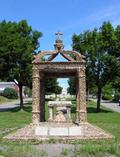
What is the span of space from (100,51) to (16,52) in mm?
7789

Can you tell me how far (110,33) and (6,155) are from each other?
29.6 metres

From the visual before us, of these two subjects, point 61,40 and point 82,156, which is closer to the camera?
point 82,156

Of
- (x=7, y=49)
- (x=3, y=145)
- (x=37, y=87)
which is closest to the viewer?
(x=3, y=145)

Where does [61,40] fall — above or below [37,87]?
above

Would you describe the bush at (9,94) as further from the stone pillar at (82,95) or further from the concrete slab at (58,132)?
the concrete slab at (58,132)

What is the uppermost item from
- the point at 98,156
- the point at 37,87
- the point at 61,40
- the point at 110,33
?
the point at 110,33

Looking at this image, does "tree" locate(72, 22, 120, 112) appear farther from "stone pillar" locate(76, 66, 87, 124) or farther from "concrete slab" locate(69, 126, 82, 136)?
"concrete slab" locate(69, 126, 82, 136)

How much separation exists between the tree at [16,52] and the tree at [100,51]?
463cm

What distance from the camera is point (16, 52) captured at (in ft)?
128

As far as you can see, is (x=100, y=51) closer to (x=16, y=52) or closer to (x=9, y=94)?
(x=16, y=52)

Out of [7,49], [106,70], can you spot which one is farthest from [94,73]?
[7,49]

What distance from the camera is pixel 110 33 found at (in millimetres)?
39844

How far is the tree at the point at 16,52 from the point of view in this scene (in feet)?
128

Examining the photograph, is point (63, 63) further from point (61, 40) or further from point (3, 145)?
point (3, 145)
